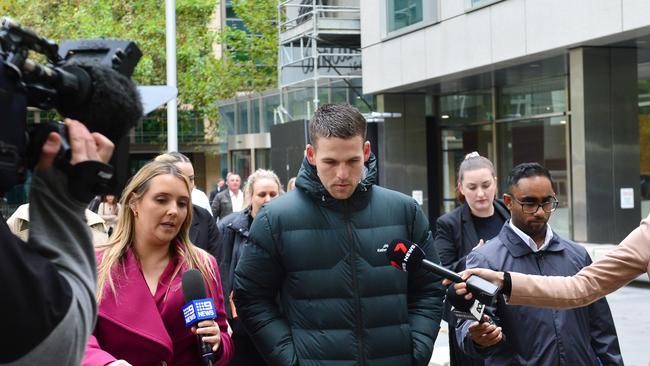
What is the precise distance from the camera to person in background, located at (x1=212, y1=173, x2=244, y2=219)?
16.3 meters

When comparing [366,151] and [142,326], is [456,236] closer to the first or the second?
[366,151]

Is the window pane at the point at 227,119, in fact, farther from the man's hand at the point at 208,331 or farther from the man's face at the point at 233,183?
the man's hand at the point at 208,331

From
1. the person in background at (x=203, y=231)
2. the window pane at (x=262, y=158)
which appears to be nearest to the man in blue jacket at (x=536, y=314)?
the person in background at (x=203, y=231)

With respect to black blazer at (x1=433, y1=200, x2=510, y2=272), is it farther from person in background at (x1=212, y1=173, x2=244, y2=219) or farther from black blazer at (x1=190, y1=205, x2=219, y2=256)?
person in background at (x1=212, y1=173, x2=244, y2=219)

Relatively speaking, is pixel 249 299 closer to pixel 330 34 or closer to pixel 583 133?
pixel 583 133

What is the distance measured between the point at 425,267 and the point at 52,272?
193cm

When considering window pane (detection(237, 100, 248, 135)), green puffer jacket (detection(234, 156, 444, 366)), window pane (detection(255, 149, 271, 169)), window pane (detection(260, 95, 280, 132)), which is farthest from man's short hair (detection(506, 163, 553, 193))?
window pane (detection(237, 100, 248, 135))

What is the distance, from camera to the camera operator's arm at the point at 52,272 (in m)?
2.02

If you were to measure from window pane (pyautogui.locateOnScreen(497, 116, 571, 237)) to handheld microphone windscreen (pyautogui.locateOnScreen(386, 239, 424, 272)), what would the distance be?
1645 centimetres

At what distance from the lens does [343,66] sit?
28562mm

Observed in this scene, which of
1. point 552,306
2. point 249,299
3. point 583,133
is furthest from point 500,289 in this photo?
point 583,133

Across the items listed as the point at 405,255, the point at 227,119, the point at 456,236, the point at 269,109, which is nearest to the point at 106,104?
the point at 405,255

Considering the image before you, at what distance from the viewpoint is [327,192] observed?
447cm

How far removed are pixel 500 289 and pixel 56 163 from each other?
94.5 inches
